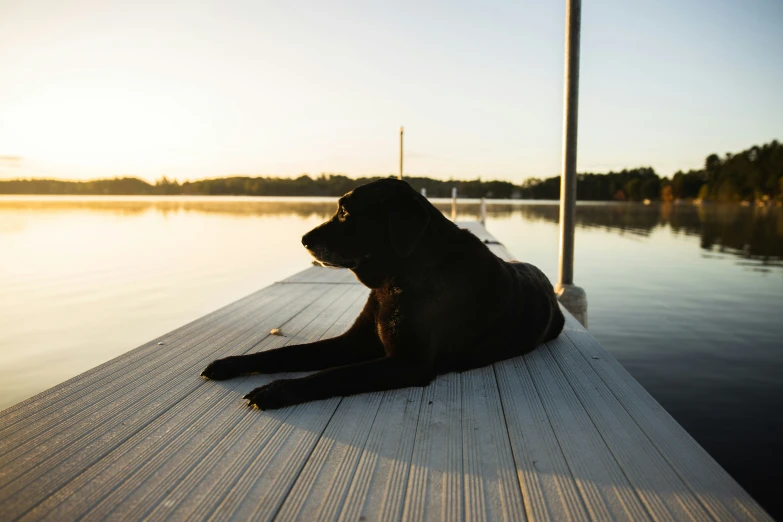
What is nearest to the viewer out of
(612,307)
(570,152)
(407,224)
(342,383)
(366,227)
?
(342,383)

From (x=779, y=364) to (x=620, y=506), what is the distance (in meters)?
5.49

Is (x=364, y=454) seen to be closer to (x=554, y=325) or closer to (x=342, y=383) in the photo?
(x=342, y=383)

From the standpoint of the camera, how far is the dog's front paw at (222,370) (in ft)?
9.11

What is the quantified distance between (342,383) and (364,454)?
23.9 inches

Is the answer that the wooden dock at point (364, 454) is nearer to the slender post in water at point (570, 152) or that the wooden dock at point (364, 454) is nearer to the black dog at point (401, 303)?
the black dog at point (401, 303)

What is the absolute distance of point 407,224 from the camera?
2.69 meters

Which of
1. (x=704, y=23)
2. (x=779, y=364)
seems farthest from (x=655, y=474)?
(x=704, y=23)

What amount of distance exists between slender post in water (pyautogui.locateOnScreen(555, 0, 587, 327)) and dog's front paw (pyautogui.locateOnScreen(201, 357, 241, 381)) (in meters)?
4.20

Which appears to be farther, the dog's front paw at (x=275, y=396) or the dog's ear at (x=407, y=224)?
the dog's ear at (x=407, y=224)

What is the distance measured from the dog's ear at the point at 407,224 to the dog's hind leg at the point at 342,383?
62 cm

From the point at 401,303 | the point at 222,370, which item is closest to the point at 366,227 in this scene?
the point at 401,303

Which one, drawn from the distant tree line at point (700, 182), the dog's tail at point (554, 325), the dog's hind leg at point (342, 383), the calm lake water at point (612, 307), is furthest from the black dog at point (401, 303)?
the distant tree line at point (700, 182)

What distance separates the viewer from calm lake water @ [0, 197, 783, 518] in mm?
4586

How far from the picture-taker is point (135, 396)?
8.22 feet
